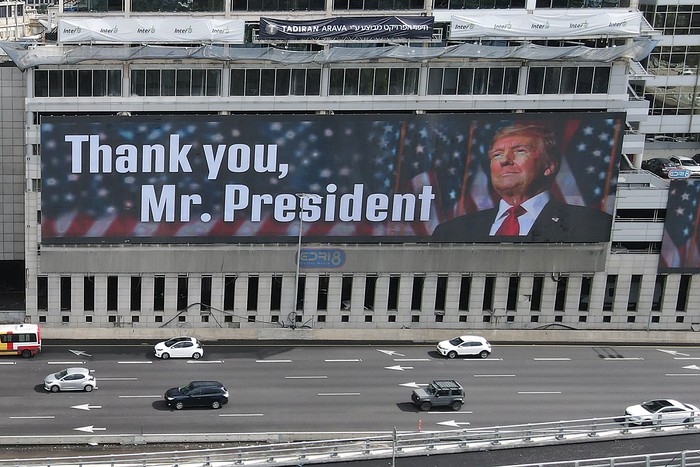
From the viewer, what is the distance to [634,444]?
205 feet

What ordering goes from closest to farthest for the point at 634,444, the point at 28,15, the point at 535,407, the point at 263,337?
the point at 634,444 → the point at 535,407 → the point at 263,337 → the point at 28,15

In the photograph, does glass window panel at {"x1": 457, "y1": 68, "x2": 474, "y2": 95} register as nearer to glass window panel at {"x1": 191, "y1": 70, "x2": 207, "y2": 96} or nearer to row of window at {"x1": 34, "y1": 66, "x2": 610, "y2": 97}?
row of window at {"x1": 34, "y1": 66, "x2": 610, "y2": 97}

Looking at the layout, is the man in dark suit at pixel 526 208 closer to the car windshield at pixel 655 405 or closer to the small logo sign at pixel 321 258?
the small logo sign at pixel 321 258

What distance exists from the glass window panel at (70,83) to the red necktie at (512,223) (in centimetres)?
3637

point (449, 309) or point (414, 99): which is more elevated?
point (414, 99)

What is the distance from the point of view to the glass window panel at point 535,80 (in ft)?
315

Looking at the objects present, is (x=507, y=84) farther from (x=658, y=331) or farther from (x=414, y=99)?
(x=658, y=331)

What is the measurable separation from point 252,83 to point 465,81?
17.1 metres

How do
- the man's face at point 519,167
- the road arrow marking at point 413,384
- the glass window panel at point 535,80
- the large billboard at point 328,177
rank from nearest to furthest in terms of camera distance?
the road arrow marking at point 413,384 < the large billboard at point 328,177 < the glass window panel at point 535,80 < the man's face at point 519,167

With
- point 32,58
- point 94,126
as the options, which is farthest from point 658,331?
point 32,58

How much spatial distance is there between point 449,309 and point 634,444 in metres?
38.3

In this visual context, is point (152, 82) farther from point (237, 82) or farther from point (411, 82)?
point (411, 82)

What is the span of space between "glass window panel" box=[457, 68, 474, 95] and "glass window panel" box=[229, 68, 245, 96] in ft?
57.0

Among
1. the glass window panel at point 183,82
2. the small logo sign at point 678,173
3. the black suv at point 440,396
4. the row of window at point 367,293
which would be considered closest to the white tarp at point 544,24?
the small logo sign at point 678,173
